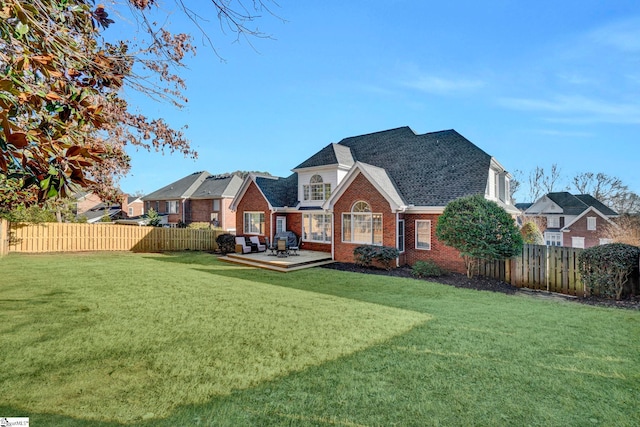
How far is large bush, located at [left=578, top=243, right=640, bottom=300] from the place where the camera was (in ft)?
31.8

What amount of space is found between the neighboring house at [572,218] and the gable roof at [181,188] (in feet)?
152

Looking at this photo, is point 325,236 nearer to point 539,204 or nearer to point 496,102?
point 496,102

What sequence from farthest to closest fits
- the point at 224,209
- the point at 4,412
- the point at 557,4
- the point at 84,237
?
the point at 224,209 < the point at 84,237 < the point at 557,4 < the point at 4,412

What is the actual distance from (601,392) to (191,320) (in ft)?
23.0

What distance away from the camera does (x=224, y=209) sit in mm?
36250

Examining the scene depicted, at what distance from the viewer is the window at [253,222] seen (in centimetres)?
2188

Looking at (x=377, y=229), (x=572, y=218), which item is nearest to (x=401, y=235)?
(x=377, y=229)

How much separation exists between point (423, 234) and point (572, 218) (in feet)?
115

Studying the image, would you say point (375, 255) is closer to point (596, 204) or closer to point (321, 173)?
point (321, 173)

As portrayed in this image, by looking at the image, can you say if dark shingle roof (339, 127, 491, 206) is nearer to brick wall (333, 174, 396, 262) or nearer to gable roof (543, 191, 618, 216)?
brick wall (333, 174, 396, 262)

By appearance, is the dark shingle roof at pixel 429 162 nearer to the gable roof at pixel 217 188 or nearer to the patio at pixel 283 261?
the patio at pixel 283 261

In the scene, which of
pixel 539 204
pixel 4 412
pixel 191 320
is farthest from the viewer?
pixel 539 204

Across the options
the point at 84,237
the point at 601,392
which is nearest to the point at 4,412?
the point at 601,392

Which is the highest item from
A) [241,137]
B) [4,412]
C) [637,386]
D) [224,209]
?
[241,137]
